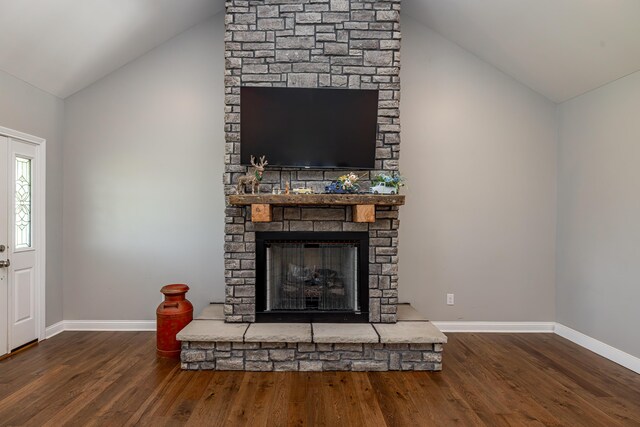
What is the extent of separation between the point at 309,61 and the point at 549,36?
7.41 feet

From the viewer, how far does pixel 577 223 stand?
4141 mm

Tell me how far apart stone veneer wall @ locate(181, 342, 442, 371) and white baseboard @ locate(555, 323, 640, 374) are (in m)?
1.70

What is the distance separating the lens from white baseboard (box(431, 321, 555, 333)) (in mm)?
4449

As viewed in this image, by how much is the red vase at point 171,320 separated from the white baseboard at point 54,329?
4.72 feet

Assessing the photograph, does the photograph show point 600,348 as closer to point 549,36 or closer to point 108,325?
point 549,36

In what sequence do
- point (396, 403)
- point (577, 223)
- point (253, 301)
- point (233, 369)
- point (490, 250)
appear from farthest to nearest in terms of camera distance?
1. point (490, 250)
2. point (577, 223)
3. point (253, 301)
4. point (233, 369)
5. point (396, 403)

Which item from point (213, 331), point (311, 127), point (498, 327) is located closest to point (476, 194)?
point (498, 327)

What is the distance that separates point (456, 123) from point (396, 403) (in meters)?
3.15

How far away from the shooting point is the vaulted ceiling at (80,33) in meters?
3.22

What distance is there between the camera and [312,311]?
3779 millimetres

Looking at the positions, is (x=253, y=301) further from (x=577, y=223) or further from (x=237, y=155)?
(x=577, y=223)

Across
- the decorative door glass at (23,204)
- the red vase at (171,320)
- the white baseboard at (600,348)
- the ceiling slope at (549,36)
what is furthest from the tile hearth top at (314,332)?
the ceiling slope at (549,36)

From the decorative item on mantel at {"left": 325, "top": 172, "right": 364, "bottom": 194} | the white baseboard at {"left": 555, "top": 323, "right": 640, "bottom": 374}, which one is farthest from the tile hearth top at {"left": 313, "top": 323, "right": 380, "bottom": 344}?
the white baseboard at {"left": 555, "top": 323, "right": 640, "bottom": 374}

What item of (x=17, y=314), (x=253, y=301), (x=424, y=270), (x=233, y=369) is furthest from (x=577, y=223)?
(x=17, y=314)
